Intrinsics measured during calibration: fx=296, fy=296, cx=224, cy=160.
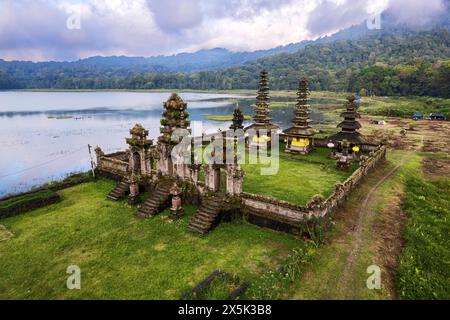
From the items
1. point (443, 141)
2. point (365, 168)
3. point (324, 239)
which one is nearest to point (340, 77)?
point (443, 141)

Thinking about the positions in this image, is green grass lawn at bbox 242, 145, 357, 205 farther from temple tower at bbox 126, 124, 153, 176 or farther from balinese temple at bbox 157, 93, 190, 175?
temple tower at bbox 126, 124, 153, 176

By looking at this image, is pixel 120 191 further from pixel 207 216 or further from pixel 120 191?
pixel 207 216

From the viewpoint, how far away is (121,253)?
658 inches

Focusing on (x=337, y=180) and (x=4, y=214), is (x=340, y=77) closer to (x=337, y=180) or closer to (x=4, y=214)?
(x=337, y=180)

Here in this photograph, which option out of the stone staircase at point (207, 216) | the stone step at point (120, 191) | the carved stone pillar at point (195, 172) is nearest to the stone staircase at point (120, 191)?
the stone step at point (120, 191)

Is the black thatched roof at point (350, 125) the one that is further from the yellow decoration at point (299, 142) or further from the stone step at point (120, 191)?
the stone step at point (120, 191)

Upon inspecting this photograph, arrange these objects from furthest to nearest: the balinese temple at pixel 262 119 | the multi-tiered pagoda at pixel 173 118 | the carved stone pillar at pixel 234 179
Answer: the balinese temple at pixel 262 119, the multi-tiered pagoda at pixel 173 118, the carved stone pillar at pixel 234 179

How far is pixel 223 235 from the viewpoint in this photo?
18.4 metres

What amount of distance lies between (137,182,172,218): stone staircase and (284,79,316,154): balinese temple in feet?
68.1

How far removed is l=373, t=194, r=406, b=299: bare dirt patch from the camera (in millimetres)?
14081

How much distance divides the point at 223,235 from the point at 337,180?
1386 centimetres

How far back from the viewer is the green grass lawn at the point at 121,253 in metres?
14.0

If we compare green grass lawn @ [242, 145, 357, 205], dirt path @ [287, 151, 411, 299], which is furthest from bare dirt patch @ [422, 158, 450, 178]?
dirt path @ [287, 151, 411, 299]

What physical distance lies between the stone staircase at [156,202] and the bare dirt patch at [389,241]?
14184 mm
